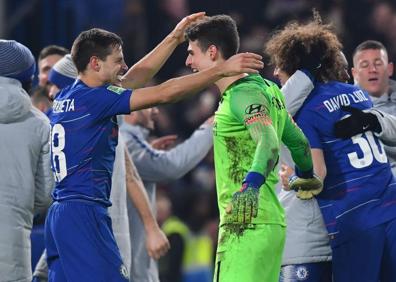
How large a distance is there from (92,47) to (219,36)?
805mm

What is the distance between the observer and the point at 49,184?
6.87m

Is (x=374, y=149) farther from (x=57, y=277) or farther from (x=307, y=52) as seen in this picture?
(x=57, y=277)

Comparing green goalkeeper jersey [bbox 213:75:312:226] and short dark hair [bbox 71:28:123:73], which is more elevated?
short dark hair [bbox 71:28:123:73]

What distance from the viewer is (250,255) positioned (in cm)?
575

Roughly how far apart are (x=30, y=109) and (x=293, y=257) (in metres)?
1.89

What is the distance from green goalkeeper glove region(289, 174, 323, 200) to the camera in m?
6.44

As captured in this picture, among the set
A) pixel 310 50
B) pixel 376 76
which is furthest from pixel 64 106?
pixel 376 76

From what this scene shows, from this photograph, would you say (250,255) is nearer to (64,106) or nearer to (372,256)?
(372,256)

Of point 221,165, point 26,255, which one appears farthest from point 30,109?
point 221,165

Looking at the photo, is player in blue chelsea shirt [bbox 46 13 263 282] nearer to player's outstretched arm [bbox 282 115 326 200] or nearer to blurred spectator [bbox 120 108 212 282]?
player's outstretched arm [bbox 282 115 326 200]

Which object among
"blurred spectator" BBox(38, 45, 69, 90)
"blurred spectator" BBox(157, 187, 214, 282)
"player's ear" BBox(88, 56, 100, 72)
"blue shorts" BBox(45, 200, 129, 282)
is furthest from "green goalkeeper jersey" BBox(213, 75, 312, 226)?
"blurred spectator" BBox(157, 187, 214, 282)

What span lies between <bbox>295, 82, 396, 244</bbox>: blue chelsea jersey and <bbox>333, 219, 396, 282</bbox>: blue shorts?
53 millimetres

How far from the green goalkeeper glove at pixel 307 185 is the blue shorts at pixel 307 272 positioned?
0.55 m

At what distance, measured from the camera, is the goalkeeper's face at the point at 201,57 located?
20.2ft
